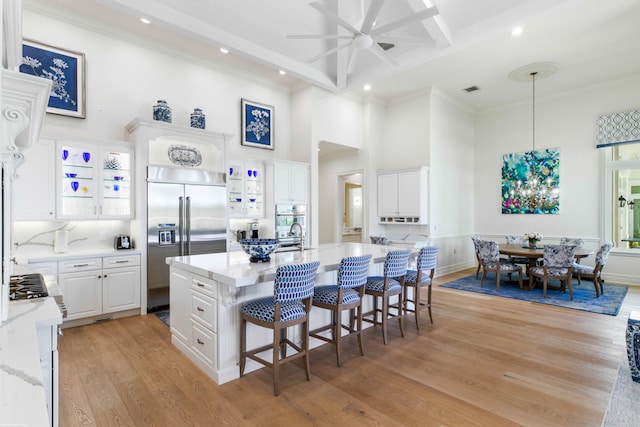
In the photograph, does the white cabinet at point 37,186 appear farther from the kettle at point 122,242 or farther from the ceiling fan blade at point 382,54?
the ceiling fan blade at point 382,54

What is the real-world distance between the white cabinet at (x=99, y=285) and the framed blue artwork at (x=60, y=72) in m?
1.99

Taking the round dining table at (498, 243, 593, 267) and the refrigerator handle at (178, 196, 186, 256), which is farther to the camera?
the round dining table at (498, 243, 593, 267)

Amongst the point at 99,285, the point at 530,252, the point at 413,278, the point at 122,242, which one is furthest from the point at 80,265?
the point at 530,252

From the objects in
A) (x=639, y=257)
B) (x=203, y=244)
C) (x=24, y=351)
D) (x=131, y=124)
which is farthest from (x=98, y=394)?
(x=639, y=257)

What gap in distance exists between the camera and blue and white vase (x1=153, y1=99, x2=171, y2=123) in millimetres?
4816

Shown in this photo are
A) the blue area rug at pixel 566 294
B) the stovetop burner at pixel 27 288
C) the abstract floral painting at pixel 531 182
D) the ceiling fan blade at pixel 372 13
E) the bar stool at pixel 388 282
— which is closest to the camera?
the stovetop burner at pixel 27 288

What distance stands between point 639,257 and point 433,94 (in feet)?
16.3

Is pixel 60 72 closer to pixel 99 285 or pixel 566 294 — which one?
pixel 99 285

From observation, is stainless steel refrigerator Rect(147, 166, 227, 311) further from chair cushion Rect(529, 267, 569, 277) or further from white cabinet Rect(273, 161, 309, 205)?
chair cushion Rect(529, 267, 569, 277)

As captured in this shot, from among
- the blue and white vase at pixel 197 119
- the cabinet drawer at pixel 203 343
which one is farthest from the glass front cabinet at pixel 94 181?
the cabinet drawer at pixel 203 343

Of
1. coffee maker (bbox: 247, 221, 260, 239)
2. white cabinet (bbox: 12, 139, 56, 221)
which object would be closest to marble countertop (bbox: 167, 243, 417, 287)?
white cabinet (bbox: 12, 139, 56, 221)

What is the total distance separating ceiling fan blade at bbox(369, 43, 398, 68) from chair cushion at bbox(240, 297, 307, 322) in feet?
10.9

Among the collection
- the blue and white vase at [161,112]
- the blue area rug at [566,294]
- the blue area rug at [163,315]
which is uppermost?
the blue and white vase at [161,112]

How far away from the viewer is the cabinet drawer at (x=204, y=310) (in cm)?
268
